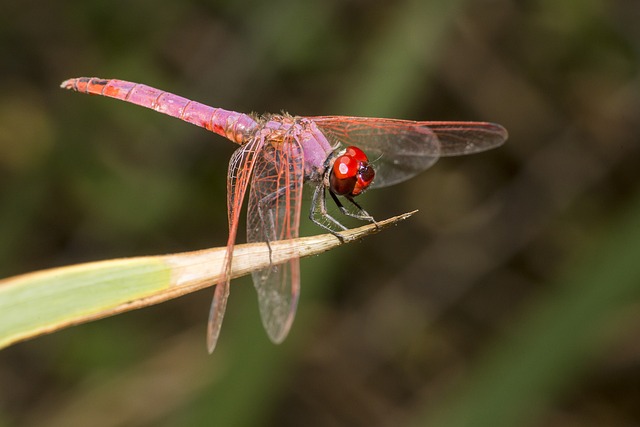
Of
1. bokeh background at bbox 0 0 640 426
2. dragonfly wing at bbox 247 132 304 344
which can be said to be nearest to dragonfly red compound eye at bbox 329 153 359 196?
dragonfly wing at bbox 247 132 304 344

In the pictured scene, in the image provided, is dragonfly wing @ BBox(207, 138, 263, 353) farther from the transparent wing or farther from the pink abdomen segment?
the transparent wing

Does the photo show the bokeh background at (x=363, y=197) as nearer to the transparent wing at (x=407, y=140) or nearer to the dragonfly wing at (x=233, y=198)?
the transparent wing at (x=407, y=140)

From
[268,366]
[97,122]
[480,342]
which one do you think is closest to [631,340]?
[480,342]

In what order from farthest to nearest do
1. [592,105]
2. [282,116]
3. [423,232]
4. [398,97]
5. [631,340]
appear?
1. [423,232]
2. [592,105]
3. [631,340]
4. [398,97]
5. [282,116]

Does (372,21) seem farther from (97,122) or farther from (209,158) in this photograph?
(97,122)

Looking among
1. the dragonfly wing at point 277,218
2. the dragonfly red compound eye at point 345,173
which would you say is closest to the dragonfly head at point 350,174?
the dragonfly red compound eye at point 345,173

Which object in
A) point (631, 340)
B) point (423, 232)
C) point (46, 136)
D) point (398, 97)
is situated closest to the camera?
point (398, 97)

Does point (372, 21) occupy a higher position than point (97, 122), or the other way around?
point (372, 21)

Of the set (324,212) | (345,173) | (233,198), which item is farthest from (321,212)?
(233,198)
